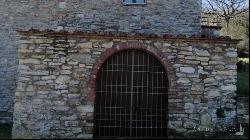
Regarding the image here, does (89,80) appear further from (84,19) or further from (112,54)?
(84,19)

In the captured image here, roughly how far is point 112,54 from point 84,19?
409 cm

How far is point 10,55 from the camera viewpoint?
47.9ft

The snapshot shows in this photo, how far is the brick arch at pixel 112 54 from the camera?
10469mm

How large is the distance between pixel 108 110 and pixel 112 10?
4.78m

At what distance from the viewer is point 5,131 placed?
41.0 feet

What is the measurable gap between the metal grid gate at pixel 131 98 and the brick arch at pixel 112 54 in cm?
17

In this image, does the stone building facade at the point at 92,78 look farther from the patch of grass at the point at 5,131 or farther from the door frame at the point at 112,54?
the patch of grass at the point at 5,131

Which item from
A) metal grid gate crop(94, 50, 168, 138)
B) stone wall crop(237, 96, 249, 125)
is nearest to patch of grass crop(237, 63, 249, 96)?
stone wall crop(237, 96, 249, 125)

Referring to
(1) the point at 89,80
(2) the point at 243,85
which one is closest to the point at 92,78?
(1) the point at 89,80

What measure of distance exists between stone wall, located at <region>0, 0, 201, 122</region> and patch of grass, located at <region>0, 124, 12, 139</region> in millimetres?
472

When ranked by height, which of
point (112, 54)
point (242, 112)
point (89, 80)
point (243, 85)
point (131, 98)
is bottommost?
point (242, 112)

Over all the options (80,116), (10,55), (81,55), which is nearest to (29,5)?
(10,55)

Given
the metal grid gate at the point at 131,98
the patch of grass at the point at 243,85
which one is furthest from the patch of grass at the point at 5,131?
the patch of grass at the point at 243,85

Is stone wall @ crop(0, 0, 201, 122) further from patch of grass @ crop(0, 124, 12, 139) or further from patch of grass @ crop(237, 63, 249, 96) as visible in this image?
patch of grass @ crop(237, 63, 249, 96)
